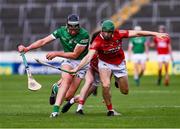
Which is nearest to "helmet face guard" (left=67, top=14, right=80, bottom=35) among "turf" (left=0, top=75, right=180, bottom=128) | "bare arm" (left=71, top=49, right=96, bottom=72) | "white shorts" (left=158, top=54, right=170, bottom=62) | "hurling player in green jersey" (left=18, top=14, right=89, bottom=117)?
"hurling player in green jersey" (left=18, top=14, right=89, bottom=117)

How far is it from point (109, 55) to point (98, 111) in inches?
71.1

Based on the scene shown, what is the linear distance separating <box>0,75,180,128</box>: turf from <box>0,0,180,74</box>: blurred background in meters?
16.7

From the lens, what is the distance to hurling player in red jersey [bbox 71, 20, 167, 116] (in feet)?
59.1

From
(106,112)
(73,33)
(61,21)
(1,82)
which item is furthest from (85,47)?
(61,21)

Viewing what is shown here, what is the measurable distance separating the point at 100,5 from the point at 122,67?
3076cm

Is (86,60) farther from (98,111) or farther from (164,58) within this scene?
(164,58)

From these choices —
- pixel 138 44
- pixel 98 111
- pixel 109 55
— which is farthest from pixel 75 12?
pixel 109 55

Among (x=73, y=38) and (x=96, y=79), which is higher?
(x=73, y=38)

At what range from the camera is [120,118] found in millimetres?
17625

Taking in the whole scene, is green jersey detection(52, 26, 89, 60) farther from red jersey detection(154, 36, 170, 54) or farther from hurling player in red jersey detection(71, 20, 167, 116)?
red jersey detection(154, 36, 170, 54)

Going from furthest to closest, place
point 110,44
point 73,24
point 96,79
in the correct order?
point 96,79 < point 110,44 < point 73,24

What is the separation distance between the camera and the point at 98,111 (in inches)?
784

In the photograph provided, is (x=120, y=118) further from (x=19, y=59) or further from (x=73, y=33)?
(x=19, y=59)

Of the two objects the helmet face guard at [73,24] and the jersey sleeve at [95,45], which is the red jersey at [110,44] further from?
the helmet face guard at [73,24]
